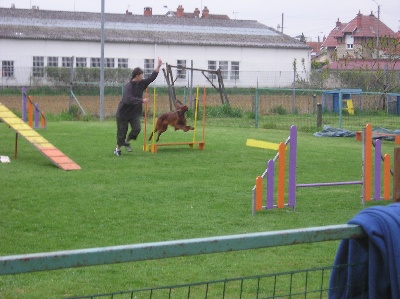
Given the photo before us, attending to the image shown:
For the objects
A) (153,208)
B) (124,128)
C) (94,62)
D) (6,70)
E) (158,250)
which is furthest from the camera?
(94,62)

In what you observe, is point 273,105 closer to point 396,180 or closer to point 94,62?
point 94,62

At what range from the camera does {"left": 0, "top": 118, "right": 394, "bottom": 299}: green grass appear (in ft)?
24.0

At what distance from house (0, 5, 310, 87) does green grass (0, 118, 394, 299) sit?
2387 centimetres

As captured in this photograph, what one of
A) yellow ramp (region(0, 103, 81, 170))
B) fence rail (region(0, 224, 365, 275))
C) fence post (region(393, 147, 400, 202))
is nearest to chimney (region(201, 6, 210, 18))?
A: yellow ramp (region(0, 103, 81, 170))

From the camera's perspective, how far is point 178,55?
49969 mm

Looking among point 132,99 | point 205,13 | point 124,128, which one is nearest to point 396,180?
point 132,99

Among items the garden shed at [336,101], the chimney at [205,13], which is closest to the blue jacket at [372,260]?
the garden shed at [336,101]

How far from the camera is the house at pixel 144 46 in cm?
4531

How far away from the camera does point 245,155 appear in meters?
18.1

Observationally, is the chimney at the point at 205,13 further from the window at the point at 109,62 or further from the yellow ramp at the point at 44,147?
the yellow ramp at the point at 44,147

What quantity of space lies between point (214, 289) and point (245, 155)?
11458 mm

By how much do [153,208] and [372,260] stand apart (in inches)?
286

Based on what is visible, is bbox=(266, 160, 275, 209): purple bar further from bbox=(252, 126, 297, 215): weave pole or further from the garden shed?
the garden shed

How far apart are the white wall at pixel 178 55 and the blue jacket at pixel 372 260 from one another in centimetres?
3669
